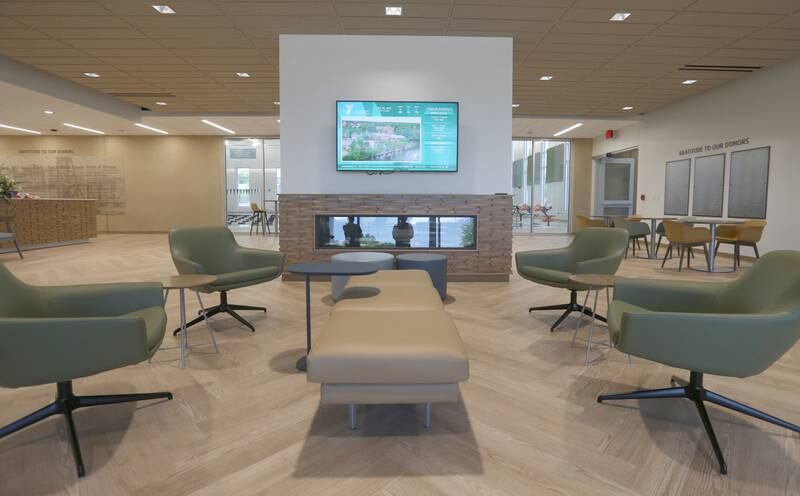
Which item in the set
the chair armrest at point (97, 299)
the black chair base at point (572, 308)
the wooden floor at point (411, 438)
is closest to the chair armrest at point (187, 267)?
the wooden floor at point (411, 438)

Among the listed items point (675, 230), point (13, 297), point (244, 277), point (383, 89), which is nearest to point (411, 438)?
point (13, 297)

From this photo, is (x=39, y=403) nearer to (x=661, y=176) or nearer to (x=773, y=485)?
(x=773, y=485)

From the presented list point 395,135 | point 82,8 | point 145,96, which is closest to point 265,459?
point 395,135

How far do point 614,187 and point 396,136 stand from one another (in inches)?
393

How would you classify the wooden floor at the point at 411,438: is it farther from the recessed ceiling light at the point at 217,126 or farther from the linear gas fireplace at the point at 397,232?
the recessed ceiling light at the point at 217,126

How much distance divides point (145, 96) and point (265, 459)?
32.4 ft

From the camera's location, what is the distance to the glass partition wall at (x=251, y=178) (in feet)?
46.5

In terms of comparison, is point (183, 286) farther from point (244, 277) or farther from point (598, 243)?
point (598, 243)

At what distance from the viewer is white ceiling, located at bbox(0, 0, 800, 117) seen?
517 cm

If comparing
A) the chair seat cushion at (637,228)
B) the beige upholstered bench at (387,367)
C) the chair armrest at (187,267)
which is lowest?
the beige upholstered bench at (387,367)

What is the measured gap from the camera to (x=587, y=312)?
428cm

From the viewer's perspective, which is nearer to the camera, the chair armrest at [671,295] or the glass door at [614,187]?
the chair armrest at [671,295]

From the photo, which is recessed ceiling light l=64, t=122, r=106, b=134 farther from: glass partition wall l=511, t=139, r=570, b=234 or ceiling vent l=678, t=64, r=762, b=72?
ceiling vent l=678, t=64, r=762, b=72

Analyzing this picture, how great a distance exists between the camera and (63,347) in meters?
1.92
